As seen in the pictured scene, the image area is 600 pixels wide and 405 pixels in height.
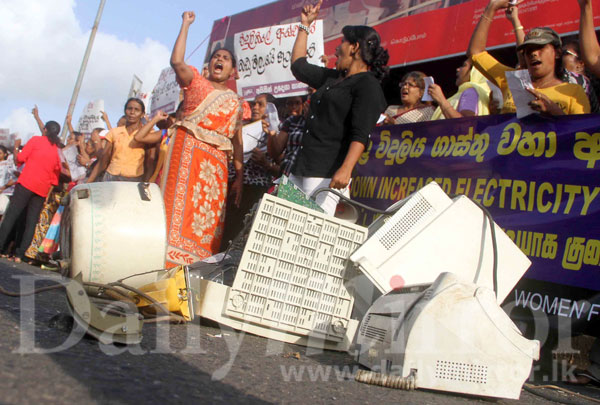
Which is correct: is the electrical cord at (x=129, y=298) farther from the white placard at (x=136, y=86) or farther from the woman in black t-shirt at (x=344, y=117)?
the white placard at (x=136, y=86)

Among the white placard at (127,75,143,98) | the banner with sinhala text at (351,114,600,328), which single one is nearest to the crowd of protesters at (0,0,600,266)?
the banner with sinhala text at (351,114,600,328)

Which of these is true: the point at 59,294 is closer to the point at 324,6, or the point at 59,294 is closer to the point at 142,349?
the point at 142,349

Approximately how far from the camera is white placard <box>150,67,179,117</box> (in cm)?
1101

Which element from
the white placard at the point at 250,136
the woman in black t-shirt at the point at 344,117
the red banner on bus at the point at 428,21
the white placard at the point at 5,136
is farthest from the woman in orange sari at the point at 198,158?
the white placard at the point at 5,136

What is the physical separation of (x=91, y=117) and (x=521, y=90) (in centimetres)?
1126

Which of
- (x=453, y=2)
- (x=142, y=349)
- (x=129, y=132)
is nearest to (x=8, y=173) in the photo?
(x=129, y=132)

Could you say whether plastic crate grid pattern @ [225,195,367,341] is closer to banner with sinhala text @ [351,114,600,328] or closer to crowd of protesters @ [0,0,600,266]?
crowd of protesters @ [0,0,600,266]

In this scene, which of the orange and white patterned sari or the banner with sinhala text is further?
the orange and white patterned sari

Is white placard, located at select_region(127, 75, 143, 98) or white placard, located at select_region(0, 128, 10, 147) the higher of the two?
white placard, located at select_region(127, 75, 143, 98)

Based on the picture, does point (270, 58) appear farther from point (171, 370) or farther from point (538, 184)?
point (171, 370)

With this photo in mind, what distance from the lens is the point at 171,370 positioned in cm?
241

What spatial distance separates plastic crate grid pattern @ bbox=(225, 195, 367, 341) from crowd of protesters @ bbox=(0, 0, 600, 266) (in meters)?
0.65

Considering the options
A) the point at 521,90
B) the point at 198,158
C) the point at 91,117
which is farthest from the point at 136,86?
the point at 521,90

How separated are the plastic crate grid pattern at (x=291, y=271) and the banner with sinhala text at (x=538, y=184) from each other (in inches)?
48.5
